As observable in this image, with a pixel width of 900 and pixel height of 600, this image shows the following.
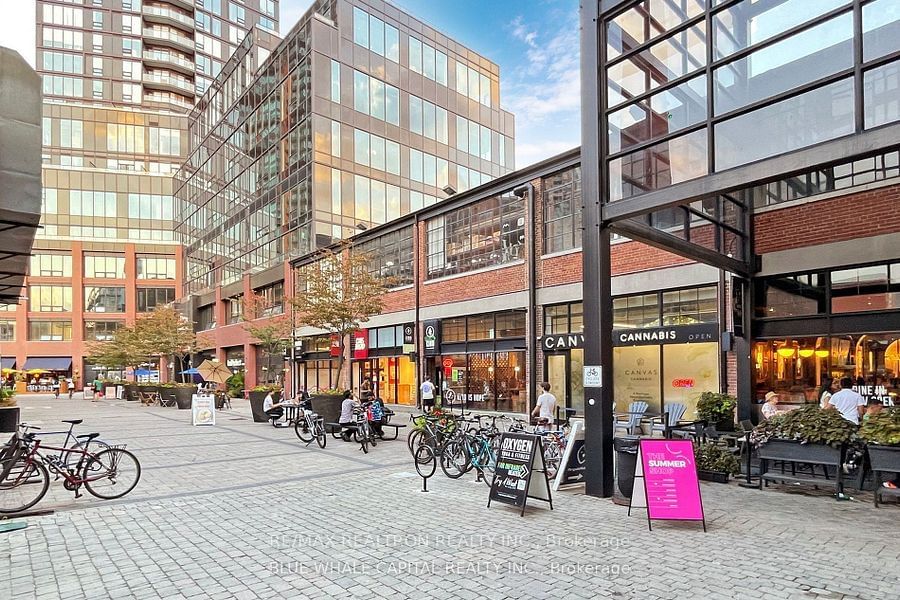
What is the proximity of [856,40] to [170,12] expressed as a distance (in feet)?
321

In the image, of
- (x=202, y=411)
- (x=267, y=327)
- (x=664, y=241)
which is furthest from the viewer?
(x=267, y=327)

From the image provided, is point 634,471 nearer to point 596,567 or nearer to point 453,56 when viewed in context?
point 596,567

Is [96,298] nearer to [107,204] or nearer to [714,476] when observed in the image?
[107,204]

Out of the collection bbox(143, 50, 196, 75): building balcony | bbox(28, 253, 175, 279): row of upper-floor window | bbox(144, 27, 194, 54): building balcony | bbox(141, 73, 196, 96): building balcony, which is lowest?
bbox(28, 253, 175, 279): row of upper-floor window

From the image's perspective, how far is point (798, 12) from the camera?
8.09 metres

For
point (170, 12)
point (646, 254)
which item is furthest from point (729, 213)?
point (170, 12)

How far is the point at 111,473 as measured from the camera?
9648 mm

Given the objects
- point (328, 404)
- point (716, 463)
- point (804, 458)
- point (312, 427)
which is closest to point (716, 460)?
point (716, 463)

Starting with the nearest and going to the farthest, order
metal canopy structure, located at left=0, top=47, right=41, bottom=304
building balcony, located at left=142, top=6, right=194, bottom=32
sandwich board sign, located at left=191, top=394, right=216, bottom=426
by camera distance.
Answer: metal canopy structure, located at left=0, top=47, right=41, bottom=304
sandwich board sign, located at left=191, top=394, right=216, bottom=426
building balcony, located at left=142, top=6, right=194, bottom=32

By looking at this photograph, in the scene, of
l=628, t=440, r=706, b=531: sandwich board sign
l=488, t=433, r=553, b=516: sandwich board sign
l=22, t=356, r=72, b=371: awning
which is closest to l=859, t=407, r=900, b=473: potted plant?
l=628, t=440, r=706, b=531: sandwich board sign

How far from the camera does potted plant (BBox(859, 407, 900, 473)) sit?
7812mm

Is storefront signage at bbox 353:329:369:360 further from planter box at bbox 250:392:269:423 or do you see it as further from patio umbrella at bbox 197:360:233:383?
planter box at bbox 250:392:269:423

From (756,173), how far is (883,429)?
3.83 meters

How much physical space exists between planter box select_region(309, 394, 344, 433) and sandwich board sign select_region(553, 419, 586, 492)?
10094 millimetres
